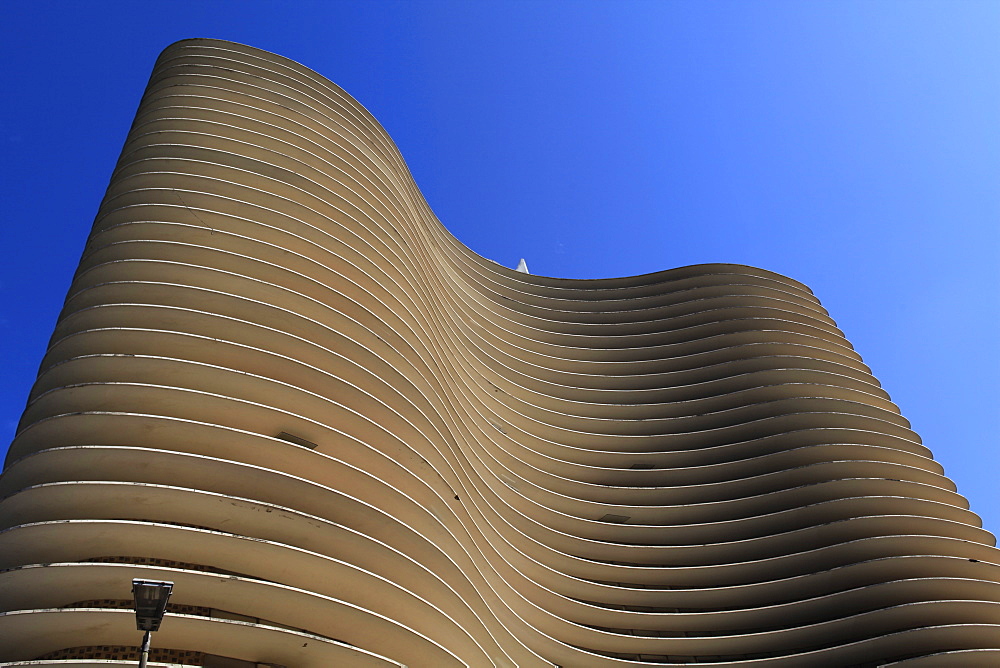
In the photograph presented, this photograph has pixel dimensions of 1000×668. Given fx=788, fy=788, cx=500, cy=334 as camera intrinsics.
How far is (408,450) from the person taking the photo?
95.6 feet

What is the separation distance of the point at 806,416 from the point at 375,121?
31.4 metres

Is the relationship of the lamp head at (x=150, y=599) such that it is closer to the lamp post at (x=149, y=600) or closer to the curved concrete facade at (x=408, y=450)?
the lamp post at (x=149, y=600)

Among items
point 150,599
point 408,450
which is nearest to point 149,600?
point 150,599

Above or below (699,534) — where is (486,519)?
below

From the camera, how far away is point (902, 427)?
164 ft

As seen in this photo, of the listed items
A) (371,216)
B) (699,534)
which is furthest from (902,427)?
(371,216)

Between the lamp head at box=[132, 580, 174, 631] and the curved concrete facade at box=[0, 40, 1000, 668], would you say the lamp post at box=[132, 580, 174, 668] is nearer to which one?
the lamp head at box=[132, 580, 174, 631]

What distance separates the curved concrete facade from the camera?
21.5m

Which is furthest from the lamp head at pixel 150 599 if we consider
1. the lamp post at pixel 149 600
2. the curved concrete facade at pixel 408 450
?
the curved concrete facade at pixel 408 450

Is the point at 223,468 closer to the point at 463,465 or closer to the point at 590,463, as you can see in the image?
the point at 463,465

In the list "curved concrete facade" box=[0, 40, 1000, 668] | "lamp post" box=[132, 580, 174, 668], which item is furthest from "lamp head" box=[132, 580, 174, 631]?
"curved concrete facade" box=[0, 40, 1000, 668]

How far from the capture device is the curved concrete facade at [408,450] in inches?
848

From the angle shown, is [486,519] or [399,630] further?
[486,519]

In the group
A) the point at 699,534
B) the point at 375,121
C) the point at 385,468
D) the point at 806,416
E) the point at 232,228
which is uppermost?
the point at 375,121
